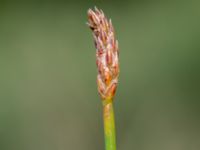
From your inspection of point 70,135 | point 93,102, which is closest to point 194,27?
point 93,102

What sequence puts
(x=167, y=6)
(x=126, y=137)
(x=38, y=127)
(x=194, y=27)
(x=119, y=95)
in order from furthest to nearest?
(x=167, y=6)
(x=194, y=27)
(x=119, y=95)
(x=38, y=127)
(x=126, y=137)

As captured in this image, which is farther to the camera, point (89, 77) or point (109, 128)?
point (89, 77)

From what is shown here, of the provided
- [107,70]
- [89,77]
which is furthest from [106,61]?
[89,77]

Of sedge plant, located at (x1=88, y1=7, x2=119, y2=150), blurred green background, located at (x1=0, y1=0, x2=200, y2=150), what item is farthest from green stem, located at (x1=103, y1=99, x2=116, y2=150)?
blurred green background, located at (x1=0, y1=0, x2=200, y2=150)

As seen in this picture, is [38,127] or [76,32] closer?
[38,127]

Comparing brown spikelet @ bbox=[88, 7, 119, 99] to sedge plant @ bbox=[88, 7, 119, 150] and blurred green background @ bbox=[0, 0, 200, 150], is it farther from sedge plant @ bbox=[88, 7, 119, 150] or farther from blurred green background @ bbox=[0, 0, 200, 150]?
blurred green background @ bbox=[0, 0, 200, 150]

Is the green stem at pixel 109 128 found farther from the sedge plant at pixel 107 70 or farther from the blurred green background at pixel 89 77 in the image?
the blurred green background at pixel 89 77

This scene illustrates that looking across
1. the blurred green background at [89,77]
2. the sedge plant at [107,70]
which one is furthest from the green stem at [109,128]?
the blurred green background at [89,77]

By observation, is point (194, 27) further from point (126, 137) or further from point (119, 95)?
point (126, 137)

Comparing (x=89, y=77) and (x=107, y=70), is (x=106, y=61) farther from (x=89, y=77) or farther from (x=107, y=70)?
(x=89, y=77)
